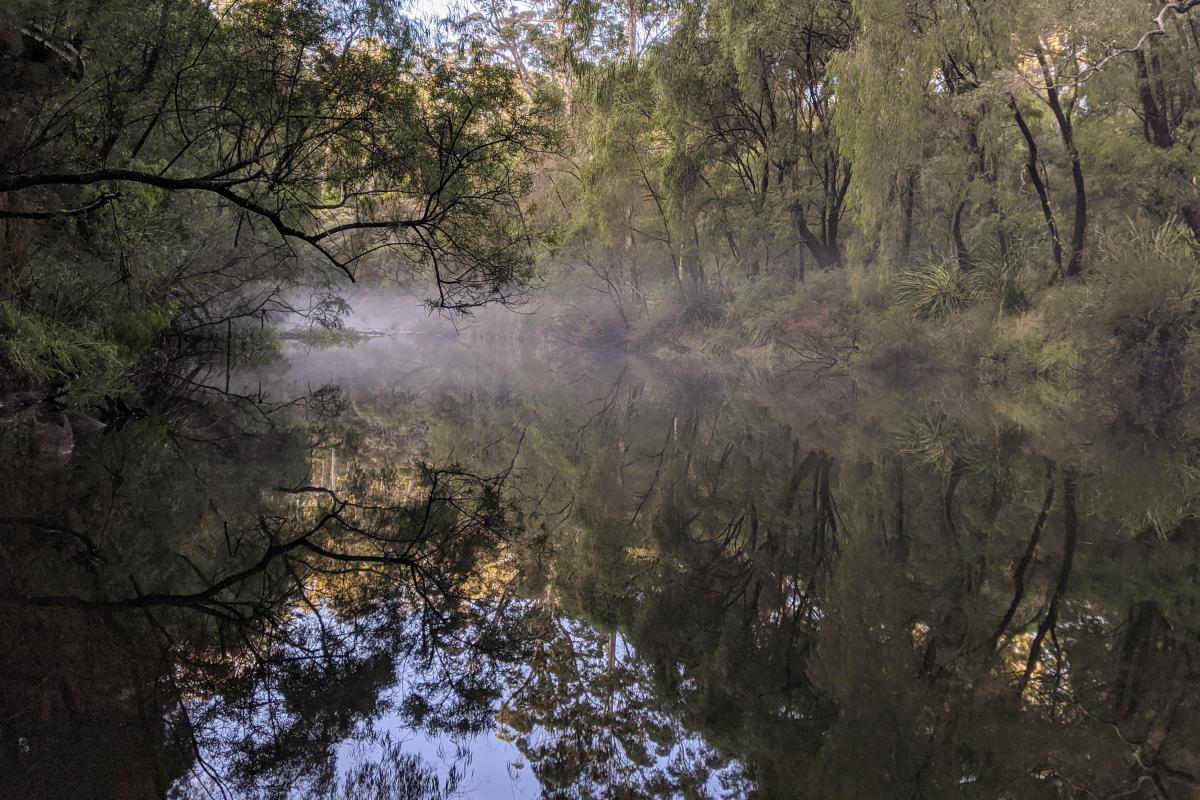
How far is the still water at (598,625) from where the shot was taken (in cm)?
319

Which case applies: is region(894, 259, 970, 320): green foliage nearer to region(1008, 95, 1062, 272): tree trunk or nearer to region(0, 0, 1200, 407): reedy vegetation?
region(0, 0, 1200, 407): reedy vegetation

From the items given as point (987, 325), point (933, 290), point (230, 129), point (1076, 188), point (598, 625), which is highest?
point (1076, 188)

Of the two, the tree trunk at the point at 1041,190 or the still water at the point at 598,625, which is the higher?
the tree trunk at the point at 1041,190

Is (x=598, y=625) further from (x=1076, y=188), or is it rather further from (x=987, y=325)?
(x=1076, y=188)

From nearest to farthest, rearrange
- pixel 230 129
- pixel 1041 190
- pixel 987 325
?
pixel 230 129 → pixel 1041 190 → pixel 987 325

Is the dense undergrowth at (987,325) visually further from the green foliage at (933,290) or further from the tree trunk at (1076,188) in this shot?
the tree trunk at (1076,188)

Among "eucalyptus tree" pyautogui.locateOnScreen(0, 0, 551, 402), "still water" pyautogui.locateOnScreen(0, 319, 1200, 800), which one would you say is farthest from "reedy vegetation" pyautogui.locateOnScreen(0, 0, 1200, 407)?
"still water" pyautogui.locateOnScreen(0, 319, 1200, 800)

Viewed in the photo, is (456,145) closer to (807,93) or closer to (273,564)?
(273,564)

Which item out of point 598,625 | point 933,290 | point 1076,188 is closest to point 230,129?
point 598,625

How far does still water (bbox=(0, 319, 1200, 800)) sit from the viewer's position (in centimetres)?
319

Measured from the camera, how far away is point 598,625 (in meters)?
4.62

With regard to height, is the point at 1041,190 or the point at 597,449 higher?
the point at 1041,190

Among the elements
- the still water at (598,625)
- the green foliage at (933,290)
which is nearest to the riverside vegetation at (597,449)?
the still water at (598,625)

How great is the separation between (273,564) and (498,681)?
7.42 ft
